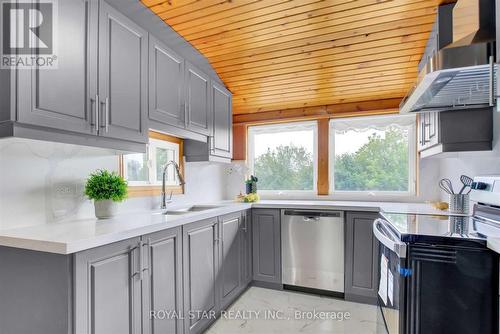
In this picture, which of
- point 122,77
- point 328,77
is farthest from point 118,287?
point 328,77

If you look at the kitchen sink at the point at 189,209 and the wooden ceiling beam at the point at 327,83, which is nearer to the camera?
the kitchen sink at the point at 189,209

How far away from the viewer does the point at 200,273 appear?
6.41 feet

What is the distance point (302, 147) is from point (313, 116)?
422mm

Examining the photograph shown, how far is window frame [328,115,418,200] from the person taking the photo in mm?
3012

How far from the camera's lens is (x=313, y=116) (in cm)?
336

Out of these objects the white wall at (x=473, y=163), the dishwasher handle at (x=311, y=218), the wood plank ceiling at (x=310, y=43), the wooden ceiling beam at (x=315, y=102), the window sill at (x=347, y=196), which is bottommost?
the dishwasher handle at (x=311, y=218)

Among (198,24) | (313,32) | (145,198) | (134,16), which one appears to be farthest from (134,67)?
(313,32)

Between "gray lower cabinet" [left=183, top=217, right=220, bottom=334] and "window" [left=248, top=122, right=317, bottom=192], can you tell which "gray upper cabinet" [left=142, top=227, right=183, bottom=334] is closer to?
"gray lower cabinet" [left=183, top=217, right=220, bottom=334]

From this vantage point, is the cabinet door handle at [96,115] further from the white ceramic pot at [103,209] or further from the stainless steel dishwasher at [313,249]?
the stainless steel dishwasher at [313,249]

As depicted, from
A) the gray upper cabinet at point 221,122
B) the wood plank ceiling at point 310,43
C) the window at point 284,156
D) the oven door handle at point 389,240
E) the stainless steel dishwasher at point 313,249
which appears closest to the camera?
the oven door handle at point 389,240

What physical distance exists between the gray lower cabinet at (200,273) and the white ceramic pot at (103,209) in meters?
0.48

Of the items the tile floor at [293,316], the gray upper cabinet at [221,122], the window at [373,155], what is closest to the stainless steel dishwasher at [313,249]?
the tile floor at [293,316]

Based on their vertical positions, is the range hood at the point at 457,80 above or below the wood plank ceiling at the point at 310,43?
below

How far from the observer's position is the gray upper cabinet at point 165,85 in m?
1.87
